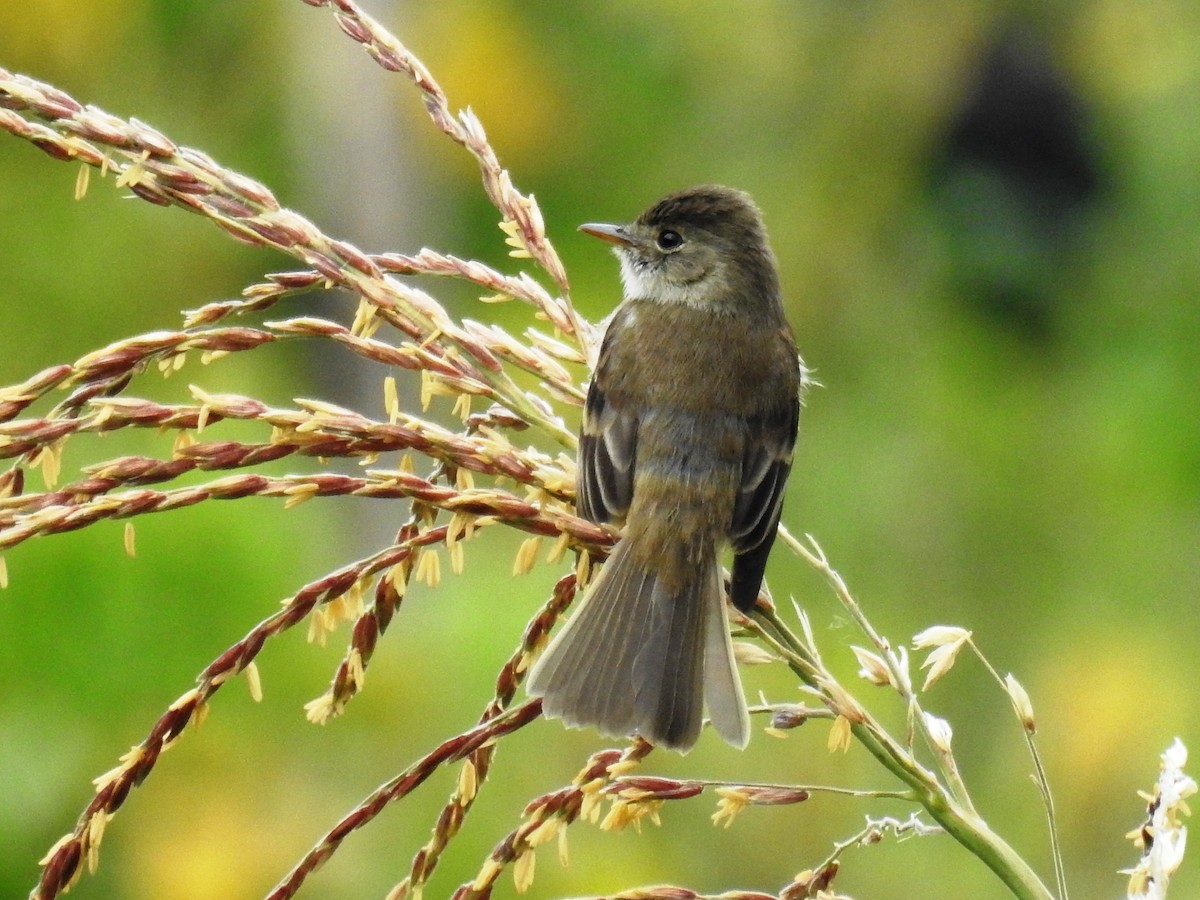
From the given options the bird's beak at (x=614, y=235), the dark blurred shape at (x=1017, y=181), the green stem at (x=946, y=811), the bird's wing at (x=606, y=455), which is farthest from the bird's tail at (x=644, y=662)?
the dark blurred shape at (x=1017, y=181)

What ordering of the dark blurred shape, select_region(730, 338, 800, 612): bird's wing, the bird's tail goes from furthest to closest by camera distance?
the dark blurred shape → select_region(730, 338, 800, 612): bird's wing → the bird's tail

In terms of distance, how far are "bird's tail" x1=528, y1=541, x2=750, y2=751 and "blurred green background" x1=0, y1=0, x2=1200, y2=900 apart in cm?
143

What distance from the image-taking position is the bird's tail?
224 centimetres

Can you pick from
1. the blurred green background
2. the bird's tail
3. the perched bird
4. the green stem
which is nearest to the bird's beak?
the perched bird

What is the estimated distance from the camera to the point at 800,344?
7316 millimetres

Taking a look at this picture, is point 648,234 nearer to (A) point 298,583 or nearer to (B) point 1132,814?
(A) point 298,583

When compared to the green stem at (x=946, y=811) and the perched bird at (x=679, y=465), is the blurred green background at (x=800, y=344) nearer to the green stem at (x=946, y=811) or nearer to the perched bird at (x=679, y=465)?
the perched bird at (x=679, y=465)

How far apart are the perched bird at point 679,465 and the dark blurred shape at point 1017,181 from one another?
3.92m

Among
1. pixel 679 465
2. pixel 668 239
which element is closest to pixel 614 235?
pixel 668 239

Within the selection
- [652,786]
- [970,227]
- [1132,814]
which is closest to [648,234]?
[652,786]

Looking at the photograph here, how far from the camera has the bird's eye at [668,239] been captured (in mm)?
3738

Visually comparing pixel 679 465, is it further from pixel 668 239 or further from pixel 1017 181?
pixel 1017 181

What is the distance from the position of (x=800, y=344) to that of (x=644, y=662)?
16.1ft

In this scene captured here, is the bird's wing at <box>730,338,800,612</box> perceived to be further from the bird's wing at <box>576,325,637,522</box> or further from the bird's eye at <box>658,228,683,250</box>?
the bird's eye at <box>658,228,683,250</box>
